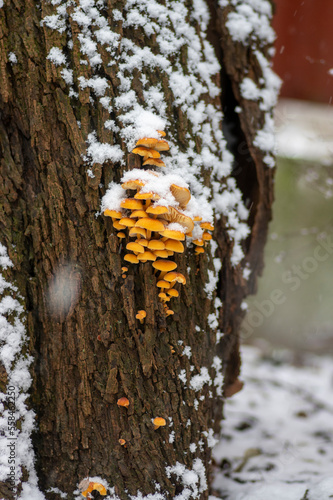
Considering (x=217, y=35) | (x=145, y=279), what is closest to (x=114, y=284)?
(x=145, y=279)

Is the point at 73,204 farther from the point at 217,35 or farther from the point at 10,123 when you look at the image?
the point at 217,35

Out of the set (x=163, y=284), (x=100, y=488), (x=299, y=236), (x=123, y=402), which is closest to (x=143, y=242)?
(x=163, y=284)

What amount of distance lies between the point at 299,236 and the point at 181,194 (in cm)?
574

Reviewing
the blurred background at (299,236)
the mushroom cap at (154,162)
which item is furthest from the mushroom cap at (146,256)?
the blurred background at (299,236)

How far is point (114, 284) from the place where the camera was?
1.78 metres

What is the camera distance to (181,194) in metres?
1.64

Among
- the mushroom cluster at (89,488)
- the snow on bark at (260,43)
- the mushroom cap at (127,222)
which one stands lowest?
the mushroom cluster at (89,488)

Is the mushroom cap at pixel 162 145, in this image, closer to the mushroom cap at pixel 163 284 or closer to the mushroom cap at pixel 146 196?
the mushroom cap at pixel 146 196

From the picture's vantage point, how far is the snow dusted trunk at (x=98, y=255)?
1.74 meters

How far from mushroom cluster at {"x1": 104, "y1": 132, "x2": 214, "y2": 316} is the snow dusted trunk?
3.1 inches

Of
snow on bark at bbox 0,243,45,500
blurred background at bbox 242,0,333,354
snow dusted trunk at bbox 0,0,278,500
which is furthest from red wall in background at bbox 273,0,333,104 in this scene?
snow on bark at bbox 0,243,45,500

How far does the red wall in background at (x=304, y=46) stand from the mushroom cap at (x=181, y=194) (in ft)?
14.2

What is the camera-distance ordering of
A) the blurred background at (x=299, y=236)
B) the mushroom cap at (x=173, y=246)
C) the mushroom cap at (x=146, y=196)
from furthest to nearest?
the blurred background at (x=299, y=236), the mushroom cap at (x=173, y=246), the mushroom cap at (x=146, y=196)

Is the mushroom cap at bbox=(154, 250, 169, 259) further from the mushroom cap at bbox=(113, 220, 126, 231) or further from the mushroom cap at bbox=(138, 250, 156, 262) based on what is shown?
the mushroom cap at bbox=(113, 220, 126, 231)
